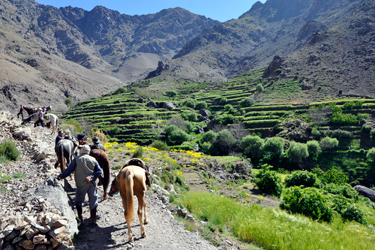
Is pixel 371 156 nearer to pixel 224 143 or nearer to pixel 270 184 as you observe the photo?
pixel 224 143

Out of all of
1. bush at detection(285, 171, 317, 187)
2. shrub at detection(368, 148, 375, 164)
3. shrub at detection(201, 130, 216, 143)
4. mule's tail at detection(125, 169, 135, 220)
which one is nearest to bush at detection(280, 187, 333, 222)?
mule's tail at detection(125, 169, 135, 220)

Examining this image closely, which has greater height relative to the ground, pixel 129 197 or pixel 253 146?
pixel 129 197

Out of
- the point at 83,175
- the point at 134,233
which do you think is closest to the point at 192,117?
the point at 134,233

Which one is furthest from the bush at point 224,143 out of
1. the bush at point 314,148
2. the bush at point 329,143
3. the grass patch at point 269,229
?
the grass patch at point 269,229

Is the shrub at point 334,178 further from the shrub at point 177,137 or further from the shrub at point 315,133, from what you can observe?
the shrub at point 177,137

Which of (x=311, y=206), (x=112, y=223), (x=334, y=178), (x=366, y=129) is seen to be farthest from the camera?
(x=366, y=129)

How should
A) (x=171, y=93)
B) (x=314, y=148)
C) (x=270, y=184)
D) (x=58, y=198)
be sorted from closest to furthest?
(x=58, y=198) < (x=270, y=184) < (x=314, y=148) < (x=171, y=93)

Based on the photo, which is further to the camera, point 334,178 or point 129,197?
point 334,178

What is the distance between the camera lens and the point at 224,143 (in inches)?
1801

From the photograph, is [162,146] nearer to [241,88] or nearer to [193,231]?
[193,231]

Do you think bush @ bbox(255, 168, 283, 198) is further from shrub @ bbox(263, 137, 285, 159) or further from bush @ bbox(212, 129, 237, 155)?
bush @ bbox(212, 129, 237, 155)

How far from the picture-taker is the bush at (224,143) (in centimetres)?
4544

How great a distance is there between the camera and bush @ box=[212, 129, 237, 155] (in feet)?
149

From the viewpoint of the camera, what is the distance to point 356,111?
5244 cm
